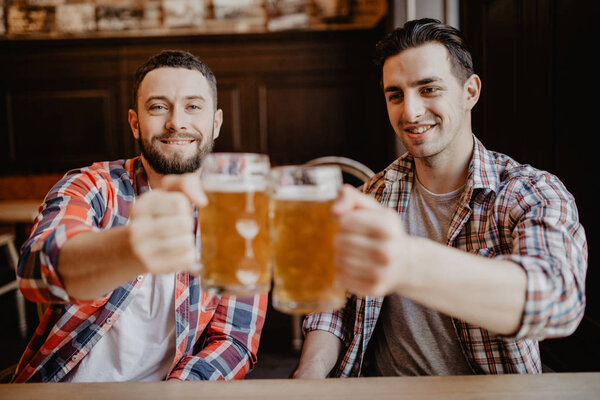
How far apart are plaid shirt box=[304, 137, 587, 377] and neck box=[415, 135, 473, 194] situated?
0.05 meters

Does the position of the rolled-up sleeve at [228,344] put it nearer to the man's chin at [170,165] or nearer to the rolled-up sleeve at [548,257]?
the man's chin at [170,165]

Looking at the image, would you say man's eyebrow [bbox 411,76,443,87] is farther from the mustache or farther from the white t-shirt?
the white t-shirt

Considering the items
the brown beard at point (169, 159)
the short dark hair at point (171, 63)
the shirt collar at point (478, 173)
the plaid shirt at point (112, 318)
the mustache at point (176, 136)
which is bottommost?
the plaid shirt at point (112, 318)

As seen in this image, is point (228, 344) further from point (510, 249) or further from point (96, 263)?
point (510, 249)

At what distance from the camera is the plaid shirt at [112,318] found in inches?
44.9

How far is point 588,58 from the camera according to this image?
65.1 inches

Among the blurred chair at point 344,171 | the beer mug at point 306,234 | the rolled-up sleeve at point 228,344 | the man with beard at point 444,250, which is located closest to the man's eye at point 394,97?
the man with beard at point 444,250

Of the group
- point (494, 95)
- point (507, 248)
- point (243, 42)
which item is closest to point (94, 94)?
point (243, 42)

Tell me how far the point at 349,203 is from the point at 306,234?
0.08 metres

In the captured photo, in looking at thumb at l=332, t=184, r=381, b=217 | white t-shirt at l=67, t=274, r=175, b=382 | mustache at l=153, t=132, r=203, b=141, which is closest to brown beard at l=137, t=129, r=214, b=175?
mustache at l=153, t=132, r=203, b=141

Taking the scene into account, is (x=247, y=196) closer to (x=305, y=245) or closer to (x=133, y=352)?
(x=305, y=245)

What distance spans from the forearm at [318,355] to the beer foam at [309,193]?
2.13 feet

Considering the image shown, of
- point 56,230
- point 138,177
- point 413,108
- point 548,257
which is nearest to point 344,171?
point 413,108

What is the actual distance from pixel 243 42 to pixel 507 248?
3.98m
